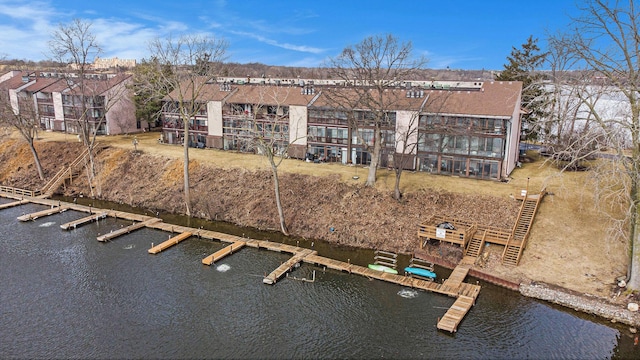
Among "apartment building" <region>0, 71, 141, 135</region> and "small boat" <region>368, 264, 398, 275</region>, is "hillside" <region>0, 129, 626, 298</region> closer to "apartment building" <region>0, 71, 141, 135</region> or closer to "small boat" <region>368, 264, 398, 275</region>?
"small boat" <region>368, 264, 398, 275</region>

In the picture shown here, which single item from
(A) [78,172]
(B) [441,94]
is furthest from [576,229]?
(A) [78,172]

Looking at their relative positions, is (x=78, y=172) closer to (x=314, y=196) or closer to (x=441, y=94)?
(x=314, y=196)

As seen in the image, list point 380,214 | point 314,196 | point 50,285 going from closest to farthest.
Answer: point 50,285, point 380,214, point 314,196

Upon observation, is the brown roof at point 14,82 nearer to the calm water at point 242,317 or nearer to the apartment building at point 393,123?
the apartment building at point 393,123

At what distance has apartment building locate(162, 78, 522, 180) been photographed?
4984 cm

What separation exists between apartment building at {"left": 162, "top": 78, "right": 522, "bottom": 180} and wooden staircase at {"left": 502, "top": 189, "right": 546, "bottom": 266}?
282 inches

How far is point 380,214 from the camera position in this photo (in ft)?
145

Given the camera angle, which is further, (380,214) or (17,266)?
(380,214)

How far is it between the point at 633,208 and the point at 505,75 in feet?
114

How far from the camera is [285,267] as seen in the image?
36406 mm

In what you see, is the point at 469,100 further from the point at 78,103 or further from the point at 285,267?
the point at 78,103

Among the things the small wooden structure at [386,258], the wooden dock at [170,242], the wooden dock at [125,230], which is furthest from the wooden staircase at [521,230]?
the wooden dock at [125,230]

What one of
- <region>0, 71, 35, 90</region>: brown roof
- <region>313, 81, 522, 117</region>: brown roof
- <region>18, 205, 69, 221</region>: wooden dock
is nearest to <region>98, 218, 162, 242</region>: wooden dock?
<region>18, 205, 69, 221</region>: wooden dock

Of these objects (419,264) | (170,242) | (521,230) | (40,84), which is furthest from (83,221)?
(40,84)
